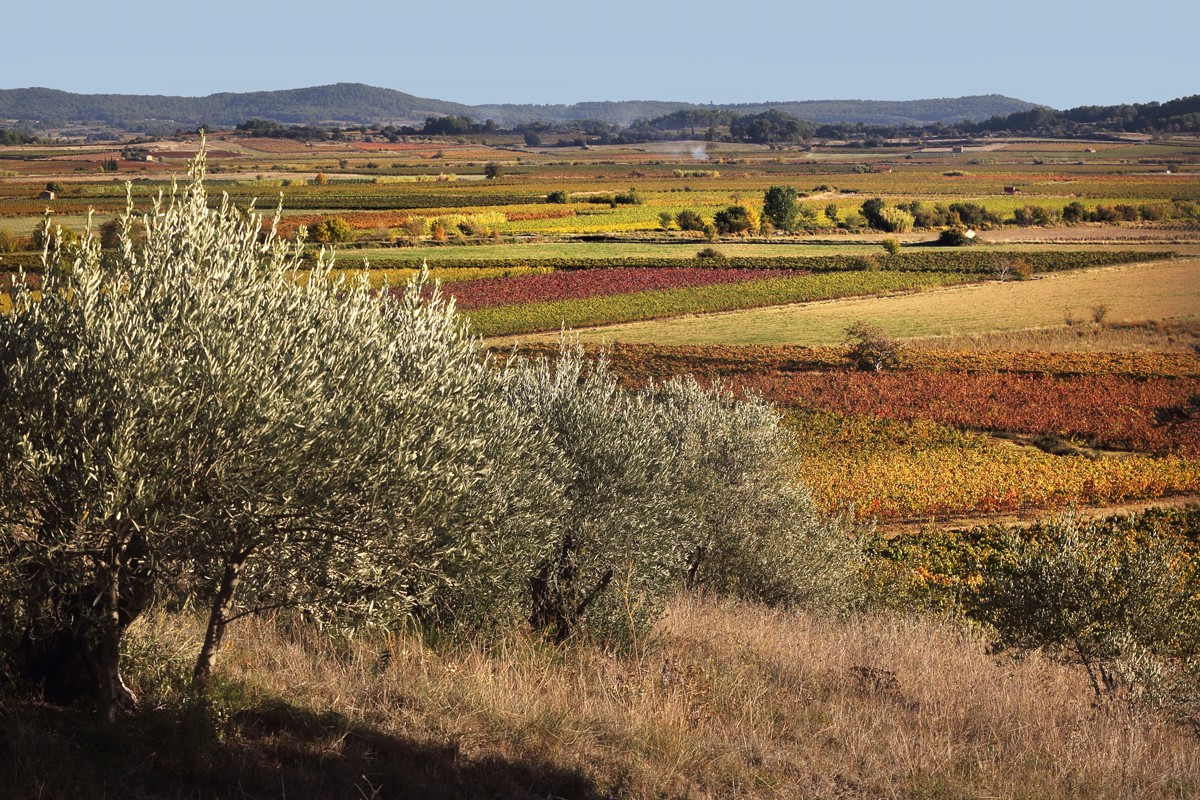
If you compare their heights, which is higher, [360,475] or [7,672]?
[360,475]

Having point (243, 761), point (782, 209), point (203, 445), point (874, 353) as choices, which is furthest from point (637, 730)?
point (782, 209)

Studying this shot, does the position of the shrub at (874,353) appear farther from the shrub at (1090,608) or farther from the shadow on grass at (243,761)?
the shadow on grass at (243,761)

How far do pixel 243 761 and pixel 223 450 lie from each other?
2.31 meters

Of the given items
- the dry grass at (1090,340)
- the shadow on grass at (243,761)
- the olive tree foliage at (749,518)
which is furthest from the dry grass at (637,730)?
the dry grass at (1090,340)

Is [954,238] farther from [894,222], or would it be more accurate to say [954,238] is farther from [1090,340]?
[1090,340]

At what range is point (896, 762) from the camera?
936 centimetres

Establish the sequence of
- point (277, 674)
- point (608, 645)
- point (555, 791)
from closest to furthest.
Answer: point (555, 791) → point (277, 674) → point (608, 645)

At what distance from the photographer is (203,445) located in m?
8.19

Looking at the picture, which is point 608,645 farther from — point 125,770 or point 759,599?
point 759,599

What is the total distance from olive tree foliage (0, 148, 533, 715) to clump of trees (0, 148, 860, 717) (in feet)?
0.06

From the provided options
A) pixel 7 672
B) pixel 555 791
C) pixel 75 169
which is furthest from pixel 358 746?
pixel 75 169

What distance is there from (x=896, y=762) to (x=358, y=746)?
4.37 meters

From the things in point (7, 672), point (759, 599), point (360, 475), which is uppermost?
point (360, 475)

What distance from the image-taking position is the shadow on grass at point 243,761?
310 inches
